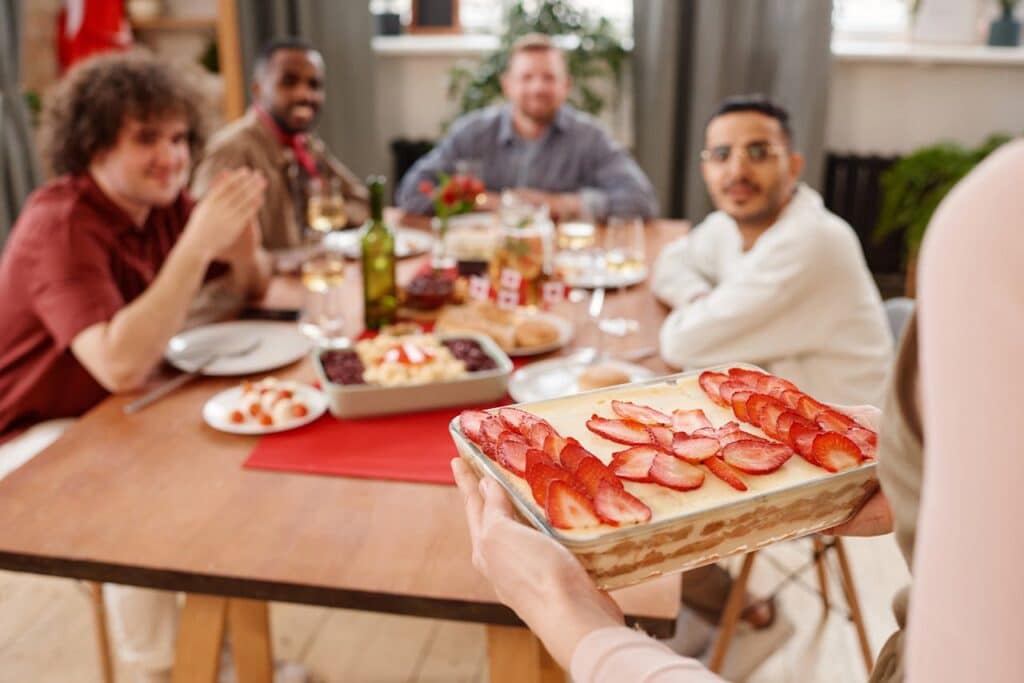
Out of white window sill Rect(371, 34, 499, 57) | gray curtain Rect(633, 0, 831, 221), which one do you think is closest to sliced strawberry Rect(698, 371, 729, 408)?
gray curtain Rect(633, 0, 831, 221)

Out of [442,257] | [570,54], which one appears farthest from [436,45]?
[442,257]

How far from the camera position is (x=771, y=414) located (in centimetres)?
87

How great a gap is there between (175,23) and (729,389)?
402 centimetres

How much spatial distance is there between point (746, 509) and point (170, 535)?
700 mm

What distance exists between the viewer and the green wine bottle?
1.88m

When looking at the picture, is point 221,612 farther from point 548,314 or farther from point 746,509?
point 548,314

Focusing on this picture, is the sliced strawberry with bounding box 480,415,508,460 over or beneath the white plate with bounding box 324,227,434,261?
over

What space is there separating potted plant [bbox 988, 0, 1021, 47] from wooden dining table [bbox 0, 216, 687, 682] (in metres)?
3.63

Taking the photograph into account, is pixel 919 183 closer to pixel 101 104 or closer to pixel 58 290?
pixel 101 104

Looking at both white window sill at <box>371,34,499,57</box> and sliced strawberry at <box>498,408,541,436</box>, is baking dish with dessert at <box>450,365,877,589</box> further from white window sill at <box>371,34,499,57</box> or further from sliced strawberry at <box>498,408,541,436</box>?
white window sill at <box>371,34,499,57</box>

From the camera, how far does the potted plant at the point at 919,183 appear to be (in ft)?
12.0

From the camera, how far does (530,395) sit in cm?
151

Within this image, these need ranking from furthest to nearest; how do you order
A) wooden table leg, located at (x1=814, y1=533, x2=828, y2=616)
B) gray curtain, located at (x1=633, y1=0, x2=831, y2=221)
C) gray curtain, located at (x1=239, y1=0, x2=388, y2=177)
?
gray curtain, located at (x1=239, y1=0, x2=388, y2=177) → gray curtain, located at (x1=633, y1=0, x2=831, y2=221) → wooden table leg, located at (x1=814, y1=533, x2=828, y2=616)

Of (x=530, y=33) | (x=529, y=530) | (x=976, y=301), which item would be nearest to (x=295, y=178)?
(x=530, y=33)
